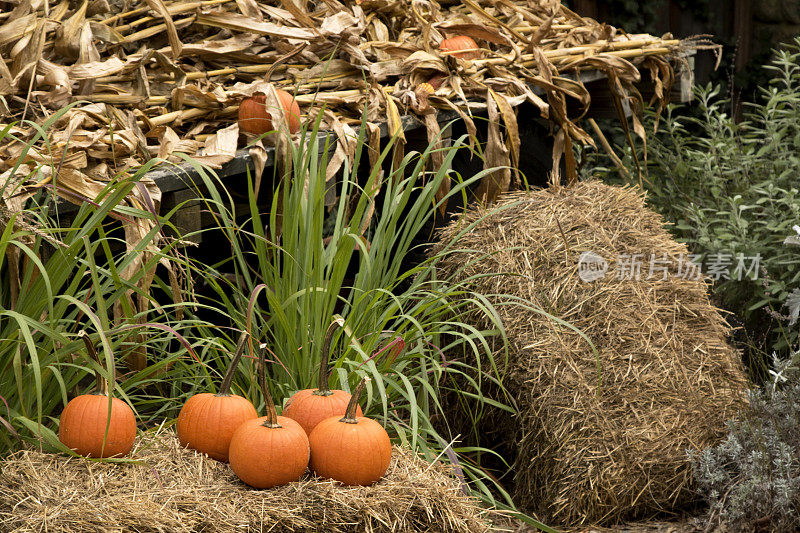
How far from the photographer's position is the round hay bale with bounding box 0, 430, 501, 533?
1.87 metres

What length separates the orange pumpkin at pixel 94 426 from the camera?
6.79 feet

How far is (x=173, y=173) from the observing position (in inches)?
103

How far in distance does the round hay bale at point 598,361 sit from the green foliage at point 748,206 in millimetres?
522

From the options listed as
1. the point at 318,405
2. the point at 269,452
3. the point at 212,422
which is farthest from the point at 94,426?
the point at 318,405

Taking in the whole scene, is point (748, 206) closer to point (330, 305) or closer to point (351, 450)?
point (330, 305)

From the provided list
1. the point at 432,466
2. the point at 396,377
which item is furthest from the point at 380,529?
the point at 396,377

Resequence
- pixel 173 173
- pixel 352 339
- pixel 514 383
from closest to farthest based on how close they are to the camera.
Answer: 1. pixel 352 339
2. pixel 173 173
3. pixel 514 383

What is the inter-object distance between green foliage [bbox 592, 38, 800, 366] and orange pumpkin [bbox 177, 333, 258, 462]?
212 centimetres

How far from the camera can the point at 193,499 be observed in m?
1.98

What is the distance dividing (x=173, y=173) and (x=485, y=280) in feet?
3.67

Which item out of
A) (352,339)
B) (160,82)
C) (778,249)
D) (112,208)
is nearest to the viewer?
(112,208)

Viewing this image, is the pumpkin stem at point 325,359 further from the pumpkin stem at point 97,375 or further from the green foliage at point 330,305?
the pumpkin stem at point 97,375

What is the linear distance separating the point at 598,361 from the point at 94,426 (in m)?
1.42

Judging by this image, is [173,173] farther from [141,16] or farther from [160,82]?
[141,16]
